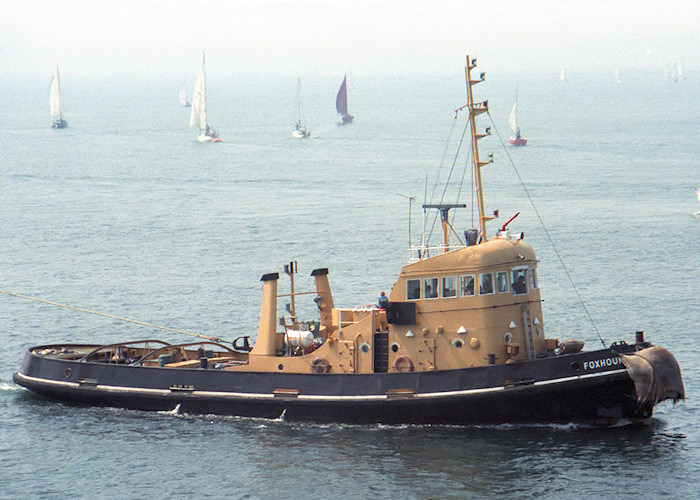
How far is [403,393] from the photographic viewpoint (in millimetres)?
29672

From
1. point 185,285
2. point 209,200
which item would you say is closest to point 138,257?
point 185,285

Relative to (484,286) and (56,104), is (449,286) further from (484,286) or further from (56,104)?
(56,104)

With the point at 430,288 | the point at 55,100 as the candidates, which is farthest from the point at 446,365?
the point at 55,100

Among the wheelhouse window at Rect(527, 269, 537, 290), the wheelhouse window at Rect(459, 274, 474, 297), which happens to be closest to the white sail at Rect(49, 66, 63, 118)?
the wheelhouse window at Rect(459, 274, 474, 297)

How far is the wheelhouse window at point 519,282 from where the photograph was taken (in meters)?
29.7

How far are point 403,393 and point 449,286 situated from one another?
11.7ft

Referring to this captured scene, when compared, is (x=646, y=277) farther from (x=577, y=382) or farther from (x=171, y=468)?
(x=171, y=468)

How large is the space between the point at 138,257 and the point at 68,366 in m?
28.5

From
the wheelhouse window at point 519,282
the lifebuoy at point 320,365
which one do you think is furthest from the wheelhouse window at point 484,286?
the lifebuoy at point 320,365

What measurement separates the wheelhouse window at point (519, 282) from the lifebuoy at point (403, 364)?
12.7 ft

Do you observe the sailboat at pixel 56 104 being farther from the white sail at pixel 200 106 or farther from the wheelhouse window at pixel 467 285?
the wheelhouse window at pixel 467 285

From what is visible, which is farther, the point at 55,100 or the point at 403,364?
the point at 55,100

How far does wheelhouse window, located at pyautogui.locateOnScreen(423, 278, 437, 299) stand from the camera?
98.4 ft

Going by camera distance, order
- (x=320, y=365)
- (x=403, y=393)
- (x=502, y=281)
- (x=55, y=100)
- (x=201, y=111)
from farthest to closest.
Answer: (x=55, y=100) → (x=201, y=111) → (x=320, y=365) → (x=403, y=393) → (x=502, y=281)
